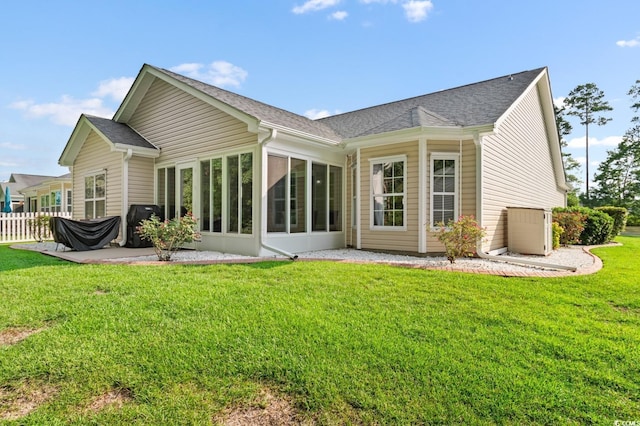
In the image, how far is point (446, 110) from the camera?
9703mm

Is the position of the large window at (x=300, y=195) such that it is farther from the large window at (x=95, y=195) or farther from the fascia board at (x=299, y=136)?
the large window at (x=95, y=195)

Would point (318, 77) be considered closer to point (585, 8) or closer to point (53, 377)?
point (585, 8)

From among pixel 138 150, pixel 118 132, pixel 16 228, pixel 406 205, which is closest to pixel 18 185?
pixel 16 228

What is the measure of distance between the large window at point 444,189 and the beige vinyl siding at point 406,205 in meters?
0.43

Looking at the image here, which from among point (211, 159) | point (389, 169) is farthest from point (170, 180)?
point (389, 169)

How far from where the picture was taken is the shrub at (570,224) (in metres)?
11.1

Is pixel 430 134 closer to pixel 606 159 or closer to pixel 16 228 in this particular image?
pixel 16 228

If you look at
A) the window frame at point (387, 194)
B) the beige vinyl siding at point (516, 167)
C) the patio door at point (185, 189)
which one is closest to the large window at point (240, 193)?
the patio door at point (185, 189)

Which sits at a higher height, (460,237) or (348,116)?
(348,116)

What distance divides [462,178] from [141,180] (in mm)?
9437

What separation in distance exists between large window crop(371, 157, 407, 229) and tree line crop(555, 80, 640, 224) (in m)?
20.8

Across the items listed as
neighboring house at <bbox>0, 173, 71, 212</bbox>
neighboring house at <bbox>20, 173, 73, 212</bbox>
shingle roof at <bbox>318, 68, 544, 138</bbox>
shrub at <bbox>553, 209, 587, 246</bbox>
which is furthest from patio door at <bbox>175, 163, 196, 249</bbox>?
neighboring house at <bbox>0, 173, 71, 212</bbox>

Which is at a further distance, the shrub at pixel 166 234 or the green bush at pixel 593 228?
the green bush at pixel 593 228

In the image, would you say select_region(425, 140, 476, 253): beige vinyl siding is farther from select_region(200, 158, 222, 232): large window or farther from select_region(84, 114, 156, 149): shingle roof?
select_region(84, 114, 156, 149): shingle roof
